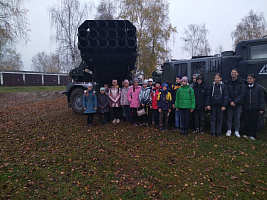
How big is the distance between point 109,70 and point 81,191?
16.9ft

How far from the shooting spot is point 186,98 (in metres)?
5.64

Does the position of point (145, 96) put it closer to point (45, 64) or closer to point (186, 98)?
point (186, 98)

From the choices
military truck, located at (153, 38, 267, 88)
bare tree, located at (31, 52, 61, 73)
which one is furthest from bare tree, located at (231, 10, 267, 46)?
bare tree, located at (31, 52, 61, 73)

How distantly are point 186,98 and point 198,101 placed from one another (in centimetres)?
41

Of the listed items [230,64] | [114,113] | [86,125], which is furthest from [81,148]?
[230,64]

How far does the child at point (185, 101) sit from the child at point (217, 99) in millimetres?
495

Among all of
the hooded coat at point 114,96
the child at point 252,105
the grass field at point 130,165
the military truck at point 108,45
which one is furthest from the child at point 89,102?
the child at point 252,105

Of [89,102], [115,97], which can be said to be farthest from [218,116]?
[89,102]

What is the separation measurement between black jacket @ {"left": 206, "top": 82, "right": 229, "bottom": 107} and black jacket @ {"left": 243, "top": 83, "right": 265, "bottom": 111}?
559mm

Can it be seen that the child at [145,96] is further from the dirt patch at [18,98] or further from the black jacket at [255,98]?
the dirt patch at [18,98]

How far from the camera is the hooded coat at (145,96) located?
6590 millimetres

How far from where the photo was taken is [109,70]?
7371 mm

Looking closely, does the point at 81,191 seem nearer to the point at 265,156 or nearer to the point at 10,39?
the point at 265,156

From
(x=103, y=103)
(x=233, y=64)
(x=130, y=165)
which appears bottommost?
(x=130, y=165)
